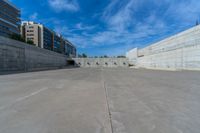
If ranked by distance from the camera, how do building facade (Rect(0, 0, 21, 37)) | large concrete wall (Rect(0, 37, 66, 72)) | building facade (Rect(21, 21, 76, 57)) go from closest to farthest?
large concrete wall (Rect(0, 37, 66, 72)) < building facade (Rect(0, 0, 21, 37)) < building facade (Rect(21, 21, 76, 57))

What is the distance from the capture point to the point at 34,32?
269ft

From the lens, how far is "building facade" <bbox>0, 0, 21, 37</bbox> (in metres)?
57.6

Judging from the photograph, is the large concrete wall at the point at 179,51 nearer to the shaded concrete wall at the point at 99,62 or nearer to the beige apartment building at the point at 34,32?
the shaded concrete wall at the point at 99,62

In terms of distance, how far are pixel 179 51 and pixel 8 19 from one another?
248ft

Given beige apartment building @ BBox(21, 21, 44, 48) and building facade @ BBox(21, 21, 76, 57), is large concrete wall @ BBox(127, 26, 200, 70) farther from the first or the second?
beige apartment building @ BBox(21, 21, 44, 48)

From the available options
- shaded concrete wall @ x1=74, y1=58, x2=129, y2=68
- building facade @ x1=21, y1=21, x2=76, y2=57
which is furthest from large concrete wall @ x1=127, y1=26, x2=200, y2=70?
building facade @ x1=21, y1=21, x2=76, y2=57

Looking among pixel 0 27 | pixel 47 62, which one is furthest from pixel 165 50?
pixel 0 27

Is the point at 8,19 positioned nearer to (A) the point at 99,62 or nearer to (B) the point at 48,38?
(B) the point at 48,38

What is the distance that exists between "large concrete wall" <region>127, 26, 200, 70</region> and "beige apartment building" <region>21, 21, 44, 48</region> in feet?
248

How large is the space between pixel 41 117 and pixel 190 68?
3064cm

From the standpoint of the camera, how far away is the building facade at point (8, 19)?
5759 cm

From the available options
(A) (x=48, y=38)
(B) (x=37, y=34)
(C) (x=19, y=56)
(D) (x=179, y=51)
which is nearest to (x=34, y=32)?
(B) (x=37, y=34)

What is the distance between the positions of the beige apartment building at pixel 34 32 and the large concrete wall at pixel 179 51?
75.5m

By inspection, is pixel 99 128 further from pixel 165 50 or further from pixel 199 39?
pixel 165 50
